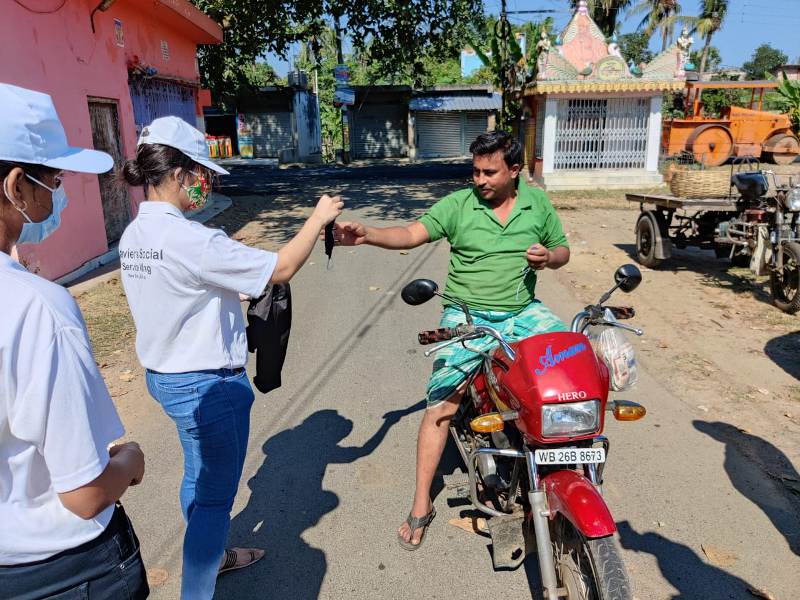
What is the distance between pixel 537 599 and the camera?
2.81m

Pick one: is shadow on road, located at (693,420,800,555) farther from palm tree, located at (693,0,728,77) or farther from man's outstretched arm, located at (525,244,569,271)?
palm tree, located at (693,0,728,77)

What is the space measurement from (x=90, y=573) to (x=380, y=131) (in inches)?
1373

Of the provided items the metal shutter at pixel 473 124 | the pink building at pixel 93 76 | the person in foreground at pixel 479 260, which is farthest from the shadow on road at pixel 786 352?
the metal shutter at pixel 473 124

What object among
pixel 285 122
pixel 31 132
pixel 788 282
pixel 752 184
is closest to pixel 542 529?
pixel 31 132

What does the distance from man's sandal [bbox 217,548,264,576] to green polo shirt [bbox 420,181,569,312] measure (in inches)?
63.3

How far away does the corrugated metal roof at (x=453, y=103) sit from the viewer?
107 feet

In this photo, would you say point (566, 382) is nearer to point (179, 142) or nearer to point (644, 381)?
point (179, 142)

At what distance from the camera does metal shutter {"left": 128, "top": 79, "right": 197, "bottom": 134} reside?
1125 centimetres

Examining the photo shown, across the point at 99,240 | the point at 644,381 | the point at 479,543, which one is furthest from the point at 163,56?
the point at 479,543

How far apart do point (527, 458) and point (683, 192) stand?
22.0 ft

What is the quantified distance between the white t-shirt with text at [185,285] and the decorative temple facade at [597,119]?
16.4 m

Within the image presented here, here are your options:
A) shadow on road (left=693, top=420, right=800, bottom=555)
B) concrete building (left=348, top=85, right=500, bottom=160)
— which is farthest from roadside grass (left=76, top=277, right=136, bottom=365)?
concrete building (left=348, top=85, right=500, bottom=160)

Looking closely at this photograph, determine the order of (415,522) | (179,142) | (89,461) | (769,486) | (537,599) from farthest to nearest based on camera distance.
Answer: (769,486) < (415,522) < (537,599) < (179,142) < (89,461)

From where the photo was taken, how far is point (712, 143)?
2291cm
